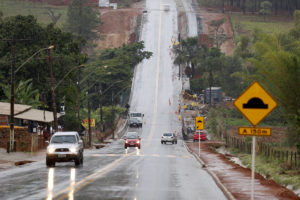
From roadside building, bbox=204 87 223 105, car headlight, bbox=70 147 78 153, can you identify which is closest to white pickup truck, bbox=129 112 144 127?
roadside building, bbox=204 87 223 105

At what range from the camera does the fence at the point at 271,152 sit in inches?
1213

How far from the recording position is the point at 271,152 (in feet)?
123

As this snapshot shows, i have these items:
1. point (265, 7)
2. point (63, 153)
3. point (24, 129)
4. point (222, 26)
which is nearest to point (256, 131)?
point (63, 153)

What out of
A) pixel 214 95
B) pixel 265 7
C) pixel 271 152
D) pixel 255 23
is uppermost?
pixel 265 7

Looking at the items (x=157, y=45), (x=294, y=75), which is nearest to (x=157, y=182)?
(x=294, y=75)

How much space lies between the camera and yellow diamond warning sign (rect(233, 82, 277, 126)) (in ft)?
55.0

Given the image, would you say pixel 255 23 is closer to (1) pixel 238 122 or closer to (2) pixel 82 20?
(2) pixel 82 20

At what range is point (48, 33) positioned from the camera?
80375 mm

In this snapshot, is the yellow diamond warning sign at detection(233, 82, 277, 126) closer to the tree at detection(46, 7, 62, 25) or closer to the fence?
the fence

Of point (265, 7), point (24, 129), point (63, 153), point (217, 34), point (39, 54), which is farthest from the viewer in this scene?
point (265, 7)

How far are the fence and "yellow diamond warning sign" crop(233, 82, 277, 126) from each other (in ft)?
42.5

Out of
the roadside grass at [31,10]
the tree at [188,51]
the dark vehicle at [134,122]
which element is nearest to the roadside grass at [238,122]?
the dark vehicle at [134,122]

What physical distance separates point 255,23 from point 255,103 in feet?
565

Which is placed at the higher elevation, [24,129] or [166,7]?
[166,7]
